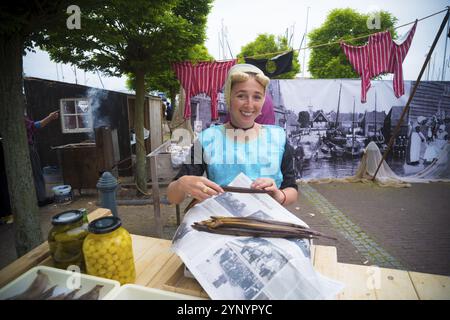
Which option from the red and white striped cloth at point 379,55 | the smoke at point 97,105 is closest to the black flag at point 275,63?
the red and white striped cloth at point 379,55

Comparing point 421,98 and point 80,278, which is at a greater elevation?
point 421,98

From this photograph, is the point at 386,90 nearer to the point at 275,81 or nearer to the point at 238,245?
the point at 275,81

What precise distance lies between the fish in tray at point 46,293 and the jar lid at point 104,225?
21cm

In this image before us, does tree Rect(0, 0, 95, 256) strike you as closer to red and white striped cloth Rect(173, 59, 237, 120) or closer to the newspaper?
the newspaper

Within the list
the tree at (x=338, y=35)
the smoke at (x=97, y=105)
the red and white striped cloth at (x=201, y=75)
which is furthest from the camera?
the tree at (x=338, y=35)

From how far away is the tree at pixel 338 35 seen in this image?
81.1 ft

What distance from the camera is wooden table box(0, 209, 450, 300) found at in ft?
3.73

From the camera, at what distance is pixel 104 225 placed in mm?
1074

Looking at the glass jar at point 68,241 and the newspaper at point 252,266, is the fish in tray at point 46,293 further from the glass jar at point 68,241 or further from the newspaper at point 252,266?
the newspaper at point 252,266

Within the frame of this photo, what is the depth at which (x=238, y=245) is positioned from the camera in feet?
3.75

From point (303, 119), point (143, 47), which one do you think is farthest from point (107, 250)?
point (303, 119)

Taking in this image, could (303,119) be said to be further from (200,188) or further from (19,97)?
(200,188)

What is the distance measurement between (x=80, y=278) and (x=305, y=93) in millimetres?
7835

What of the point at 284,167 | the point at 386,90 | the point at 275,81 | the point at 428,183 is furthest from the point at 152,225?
the point at 428,183
